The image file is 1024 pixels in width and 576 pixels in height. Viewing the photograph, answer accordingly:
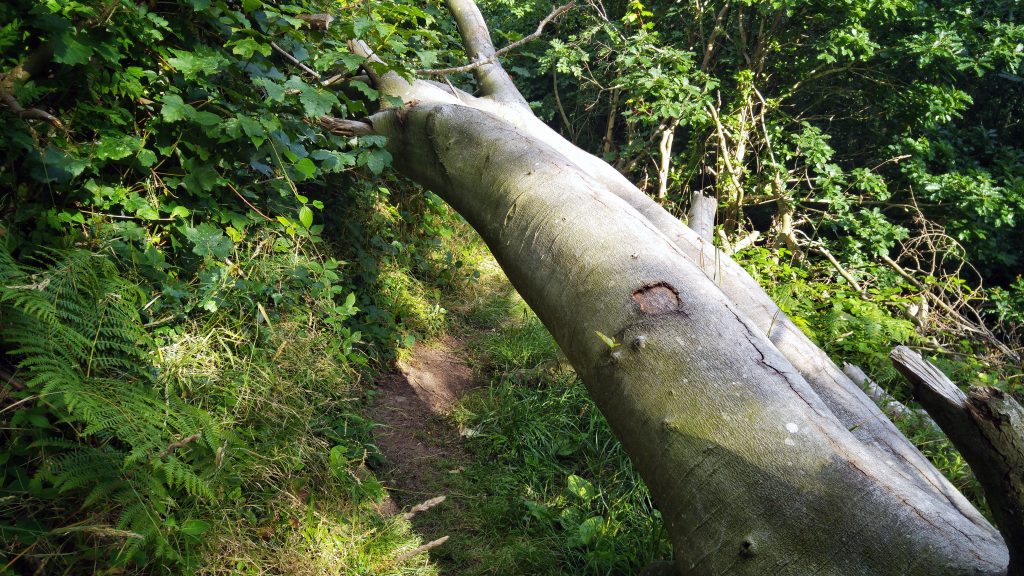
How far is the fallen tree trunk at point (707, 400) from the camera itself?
1192 mm

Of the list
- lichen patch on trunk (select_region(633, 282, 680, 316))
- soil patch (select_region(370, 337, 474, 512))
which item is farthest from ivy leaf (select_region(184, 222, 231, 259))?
lichen patch on trunk (select_region(633, 282, 680, 316))

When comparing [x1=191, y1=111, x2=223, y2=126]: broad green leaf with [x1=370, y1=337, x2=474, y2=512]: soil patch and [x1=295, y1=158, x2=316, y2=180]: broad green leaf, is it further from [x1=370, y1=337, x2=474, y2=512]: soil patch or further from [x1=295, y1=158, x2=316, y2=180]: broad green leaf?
[x1=370, y1=337, x2=474, y2=512]: soil patch

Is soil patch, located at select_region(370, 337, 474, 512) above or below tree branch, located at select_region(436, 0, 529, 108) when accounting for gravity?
below

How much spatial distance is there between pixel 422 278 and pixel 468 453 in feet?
6.95

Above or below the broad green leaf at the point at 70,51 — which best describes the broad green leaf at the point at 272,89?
below

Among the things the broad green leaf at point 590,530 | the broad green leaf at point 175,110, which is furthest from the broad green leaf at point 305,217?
the broad green leaf at point 590,530

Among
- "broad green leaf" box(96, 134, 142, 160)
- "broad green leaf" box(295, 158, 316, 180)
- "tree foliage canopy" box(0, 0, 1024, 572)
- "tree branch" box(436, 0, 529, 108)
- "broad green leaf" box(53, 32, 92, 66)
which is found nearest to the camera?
"tree foliage canopy" box(0, 0, 1024, 572)

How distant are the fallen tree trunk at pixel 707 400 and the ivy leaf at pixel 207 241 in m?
1.08

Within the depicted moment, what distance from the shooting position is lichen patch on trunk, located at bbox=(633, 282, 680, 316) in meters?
1.62

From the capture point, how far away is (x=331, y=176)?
4.40 m

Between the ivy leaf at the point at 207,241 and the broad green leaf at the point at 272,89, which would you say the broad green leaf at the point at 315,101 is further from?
the ivy leaf at the point at 207,241

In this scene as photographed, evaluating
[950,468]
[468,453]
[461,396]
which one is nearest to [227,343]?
[468,453]

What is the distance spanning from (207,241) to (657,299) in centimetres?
201

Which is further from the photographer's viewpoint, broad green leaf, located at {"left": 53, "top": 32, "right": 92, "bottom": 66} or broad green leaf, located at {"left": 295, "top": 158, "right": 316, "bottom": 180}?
broad green leaf, located at {"left": 295, "top": 158, "right": 316, "bottom": 180}
